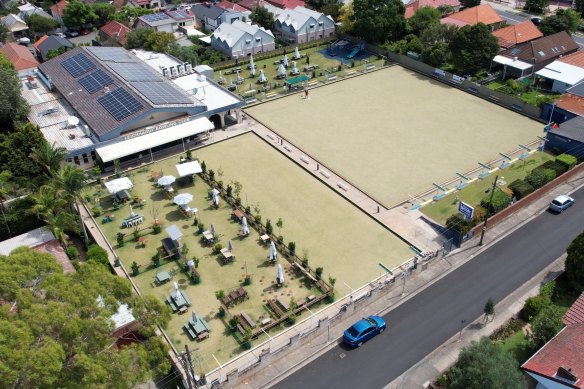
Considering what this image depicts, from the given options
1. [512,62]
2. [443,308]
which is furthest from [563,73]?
[443,308]

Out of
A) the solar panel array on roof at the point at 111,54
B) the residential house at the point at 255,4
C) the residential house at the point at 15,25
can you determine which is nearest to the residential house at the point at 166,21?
the residential house at the point at 255,4

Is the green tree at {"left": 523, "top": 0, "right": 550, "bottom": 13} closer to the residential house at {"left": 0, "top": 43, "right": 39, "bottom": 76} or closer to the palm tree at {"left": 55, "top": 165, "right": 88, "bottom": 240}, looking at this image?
the residential house at {"left": 0, "top": 43, "right": 39, "bottom": 76}

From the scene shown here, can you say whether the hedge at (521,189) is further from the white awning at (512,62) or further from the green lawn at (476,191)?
the white awning at (512,62)

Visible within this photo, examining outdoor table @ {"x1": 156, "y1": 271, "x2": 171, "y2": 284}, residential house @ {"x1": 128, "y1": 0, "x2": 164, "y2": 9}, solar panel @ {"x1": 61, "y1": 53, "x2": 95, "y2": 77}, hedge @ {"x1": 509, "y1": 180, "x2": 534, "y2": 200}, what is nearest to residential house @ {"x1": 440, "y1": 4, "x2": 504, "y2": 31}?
hedge @ {"x1": 509, "y1": 180, "x2": 534, "y2": 200}

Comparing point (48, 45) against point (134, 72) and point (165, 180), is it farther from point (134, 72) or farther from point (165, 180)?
point (165, 180)

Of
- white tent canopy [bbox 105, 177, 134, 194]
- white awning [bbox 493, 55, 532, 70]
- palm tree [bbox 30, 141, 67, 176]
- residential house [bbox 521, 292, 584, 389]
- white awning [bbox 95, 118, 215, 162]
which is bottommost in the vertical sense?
residential house [bbox 521, 292, 584, 389]

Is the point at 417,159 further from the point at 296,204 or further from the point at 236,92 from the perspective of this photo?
the point at 236,92
